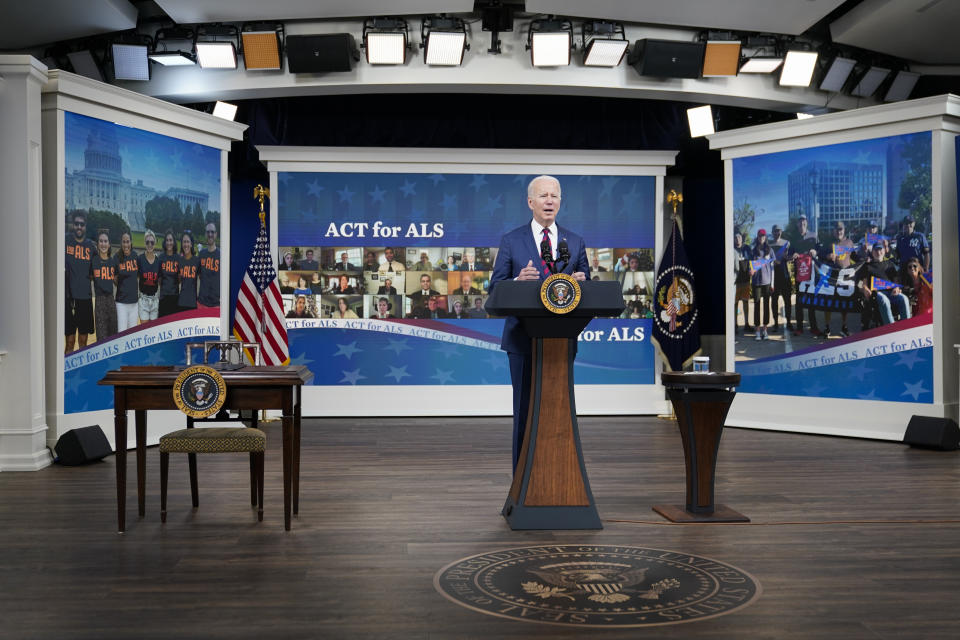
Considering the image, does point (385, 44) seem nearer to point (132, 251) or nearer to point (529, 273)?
point (132, 251)

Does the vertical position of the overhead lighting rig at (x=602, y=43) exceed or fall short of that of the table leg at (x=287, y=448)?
it exceeds it

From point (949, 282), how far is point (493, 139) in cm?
480

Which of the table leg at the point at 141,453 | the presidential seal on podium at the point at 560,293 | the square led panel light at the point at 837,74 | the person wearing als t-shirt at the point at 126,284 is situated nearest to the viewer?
the presidential seal on podium at the point at 560,293

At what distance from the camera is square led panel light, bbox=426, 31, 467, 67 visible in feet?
27.2

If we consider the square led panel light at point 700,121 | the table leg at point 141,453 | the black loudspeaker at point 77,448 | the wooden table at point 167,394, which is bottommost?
the black loudspeaker at point 77,448

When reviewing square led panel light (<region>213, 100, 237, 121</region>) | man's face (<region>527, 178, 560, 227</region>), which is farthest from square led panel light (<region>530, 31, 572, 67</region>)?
man's face (<region>527, 178, 560, 227</region>)

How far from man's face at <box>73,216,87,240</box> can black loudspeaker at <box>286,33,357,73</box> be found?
8.94 feet

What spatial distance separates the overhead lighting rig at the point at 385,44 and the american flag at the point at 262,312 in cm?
225

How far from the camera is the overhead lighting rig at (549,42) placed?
27.4ft

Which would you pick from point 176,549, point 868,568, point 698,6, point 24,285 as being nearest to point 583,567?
point 868,568

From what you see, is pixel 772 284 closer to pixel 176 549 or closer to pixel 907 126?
pixel 907 126

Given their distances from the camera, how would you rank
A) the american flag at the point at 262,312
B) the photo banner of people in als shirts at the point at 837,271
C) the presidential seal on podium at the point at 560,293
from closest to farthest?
the presidential seal on podium at the point at 560,293 < the photo banner of people in als shirts at the point at 837,271 < the american flag at the point at 262,312

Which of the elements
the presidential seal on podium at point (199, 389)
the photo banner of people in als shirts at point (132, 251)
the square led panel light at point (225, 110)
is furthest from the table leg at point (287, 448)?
the square led panel light at point (225, 110)

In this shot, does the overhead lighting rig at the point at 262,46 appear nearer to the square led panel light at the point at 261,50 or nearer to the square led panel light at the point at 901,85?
the square led panel light at the point at 261,50
